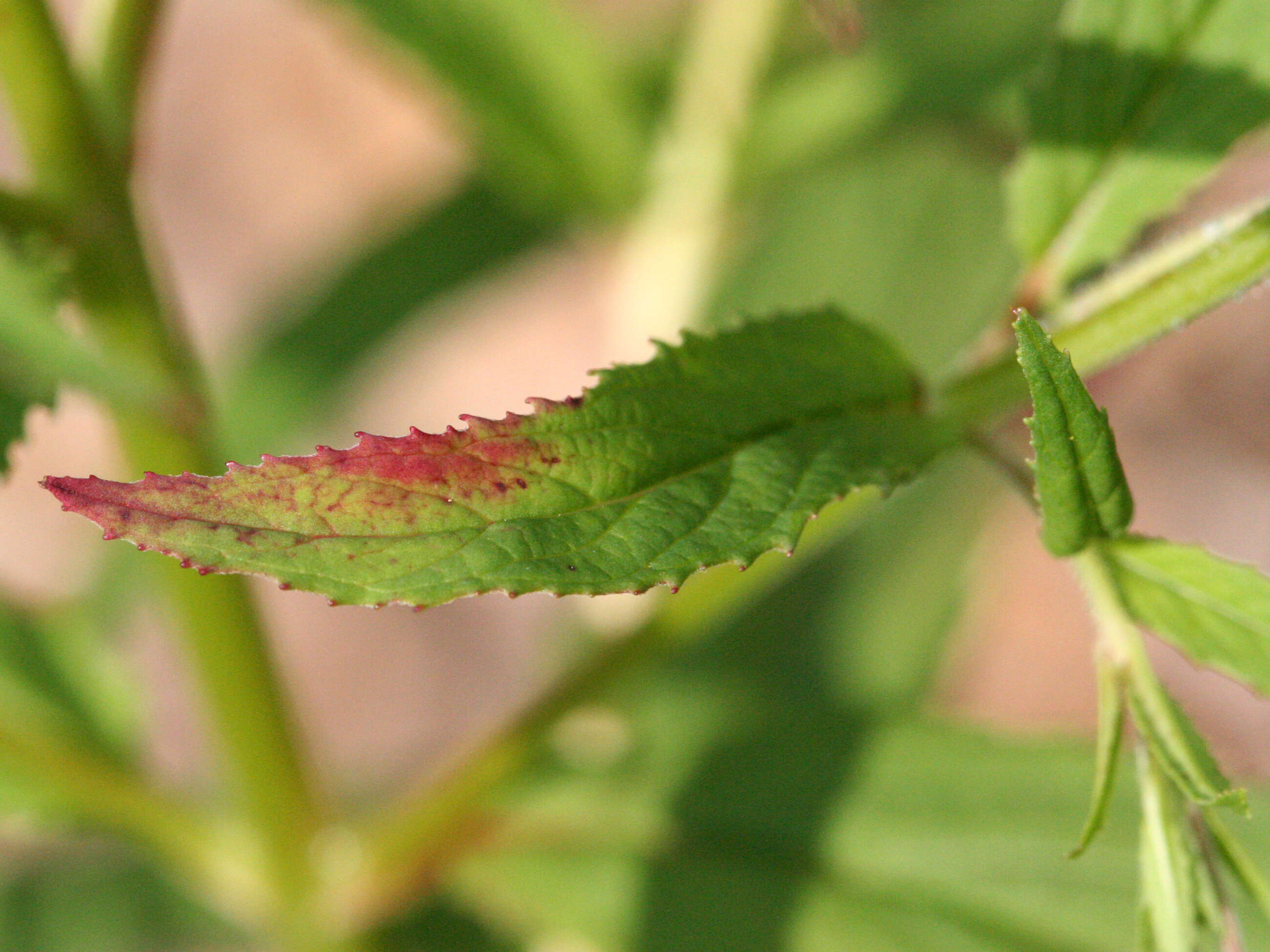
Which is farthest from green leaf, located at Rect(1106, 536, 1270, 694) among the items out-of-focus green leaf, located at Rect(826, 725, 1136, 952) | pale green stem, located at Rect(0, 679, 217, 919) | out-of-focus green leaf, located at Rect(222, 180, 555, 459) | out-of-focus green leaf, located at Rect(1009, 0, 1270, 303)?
out-of-focus green leaf, located at Rect(222, 180, 555, 459)

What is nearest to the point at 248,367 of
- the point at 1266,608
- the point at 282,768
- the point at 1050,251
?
the point at 282,768

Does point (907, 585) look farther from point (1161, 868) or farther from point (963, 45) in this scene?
point (1161, 868)

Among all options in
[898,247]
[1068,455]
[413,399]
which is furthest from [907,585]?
[413,399]

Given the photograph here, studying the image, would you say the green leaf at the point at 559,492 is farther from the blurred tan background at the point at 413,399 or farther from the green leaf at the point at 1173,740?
the blurred tan background at the point at 413,399

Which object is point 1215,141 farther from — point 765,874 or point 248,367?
point 248,367

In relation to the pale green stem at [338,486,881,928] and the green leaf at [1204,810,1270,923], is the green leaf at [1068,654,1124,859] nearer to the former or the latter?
Answer: the green leaf at [1204,810,1270,923]

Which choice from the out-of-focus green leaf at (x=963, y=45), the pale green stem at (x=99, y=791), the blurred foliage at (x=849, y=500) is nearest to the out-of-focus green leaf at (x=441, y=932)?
the blurred foliage at (x=849, y=500)
